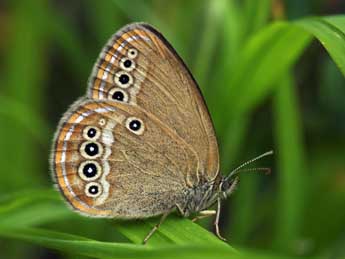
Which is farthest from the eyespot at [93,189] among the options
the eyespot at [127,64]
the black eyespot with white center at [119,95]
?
the eyespot at [127,64]

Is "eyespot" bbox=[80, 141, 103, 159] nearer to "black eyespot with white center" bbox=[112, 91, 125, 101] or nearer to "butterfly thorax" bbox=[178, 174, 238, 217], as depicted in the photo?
"black eyespot with white center" bbox=[112, 91, 125, 101]

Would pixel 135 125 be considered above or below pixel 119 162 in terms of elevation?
above

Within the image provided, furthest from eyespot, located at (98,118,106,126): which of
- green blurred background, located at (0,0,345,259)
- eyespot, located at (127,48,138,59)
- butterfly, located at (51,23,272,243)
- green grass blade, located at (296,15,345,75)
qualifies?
green grass blade, located at (296,15,345,75)

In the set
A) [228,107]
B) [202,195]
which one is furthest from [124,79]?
[228,107]

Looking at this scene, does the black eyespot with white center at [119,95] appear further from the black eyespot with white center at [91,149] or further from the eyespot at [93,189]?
the eyespot at [93,189]

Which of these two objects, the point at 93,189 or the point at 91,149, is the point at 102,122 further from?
the point at 93,189
